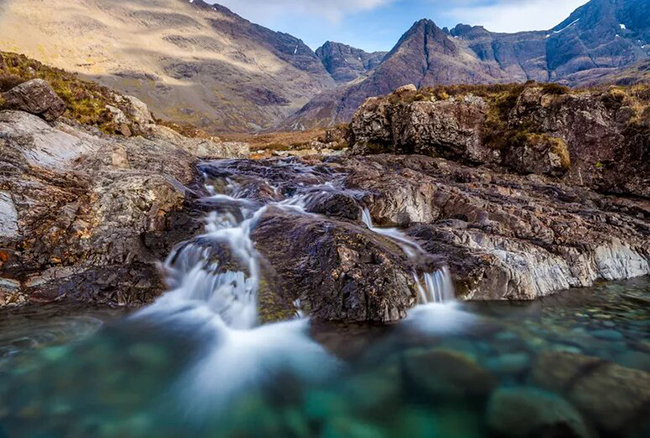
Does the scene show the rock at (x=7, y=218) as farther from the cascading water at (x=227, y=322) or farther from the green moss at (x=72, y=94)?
the green moss at (x=72, y=94)

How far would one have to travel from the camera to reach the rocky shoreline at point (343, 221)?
7.11 metres

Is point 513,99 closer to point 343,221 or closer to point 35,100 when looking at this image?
point 343,221

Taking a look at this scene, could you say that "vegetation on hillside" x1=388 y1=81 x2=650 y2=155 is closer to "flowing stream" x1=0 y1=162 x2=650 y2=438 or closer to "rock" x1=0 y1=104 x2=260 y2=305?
"flowing stream" x1=0 y1=162 x2=650 y2=438

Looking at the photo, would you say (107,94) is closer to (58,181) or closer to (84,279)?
(58,181)

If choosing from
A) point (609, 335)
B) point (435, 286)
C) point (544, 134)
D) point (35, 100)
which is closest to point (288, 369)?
point (435, 286)

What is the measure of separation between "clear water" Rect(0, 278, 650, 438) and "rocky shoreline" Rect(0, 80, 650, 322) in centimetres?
75

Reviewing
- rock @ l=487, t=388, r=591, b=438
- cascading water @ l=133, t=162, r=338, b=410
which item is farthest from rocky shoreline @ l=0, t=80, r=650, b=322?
rock @ l=487, t=388, r=591, b=438

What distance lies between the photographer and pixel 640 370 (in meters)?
5.01

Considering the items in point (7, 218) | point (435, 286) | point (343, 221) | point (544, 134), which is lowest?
point (435, 286)

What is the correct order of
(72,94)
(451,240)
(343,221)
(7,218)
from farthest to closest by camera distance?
(72,94)
(343,221)
(451,240)
(7,218)

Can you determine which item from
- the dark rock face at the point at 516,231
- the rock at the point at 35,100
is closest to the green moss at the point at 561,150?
the dark rock face at the point at 516,231

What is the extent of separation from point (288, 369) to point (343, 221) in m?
5.65

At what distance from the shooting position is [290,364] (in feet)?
18.2

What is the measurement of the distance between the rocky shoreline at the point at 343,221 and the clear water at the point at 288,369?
0.75m
